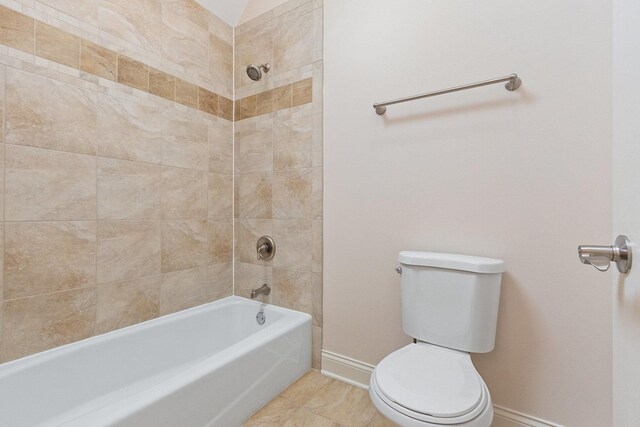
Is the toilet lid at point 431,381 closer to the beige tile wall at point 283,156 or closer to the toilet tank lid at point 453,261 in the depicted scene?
the toilet tank lid at point 453,261

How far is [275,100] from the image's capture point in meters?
1.98

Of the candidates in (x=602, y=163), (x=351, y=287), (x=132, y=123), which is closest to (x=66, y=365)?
(x=132, y=123)

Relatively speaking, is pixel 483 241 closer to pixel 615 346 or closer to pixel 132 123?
pixel 615 346

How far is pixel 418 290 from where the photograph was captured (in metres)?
1.35

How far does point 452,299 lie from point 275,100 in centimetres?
154

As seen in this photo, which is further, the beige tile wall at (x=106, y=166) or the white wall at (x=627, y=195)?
the beige tile wall at (x=106, y=166)

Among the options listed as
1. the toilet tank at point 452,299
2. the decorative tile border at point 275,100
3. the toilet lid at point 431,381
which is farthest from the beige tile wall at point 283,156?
the toilet lid at point 431,381

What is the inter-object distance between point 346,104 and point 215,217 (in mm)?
1112

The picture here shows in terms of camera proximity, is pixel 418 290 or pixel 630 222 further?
pixel 418 290

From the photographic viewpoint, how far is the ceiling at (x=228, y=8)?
1.99 metres

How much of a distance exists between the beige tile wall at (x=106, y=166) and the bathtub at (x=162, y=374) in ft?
0.32

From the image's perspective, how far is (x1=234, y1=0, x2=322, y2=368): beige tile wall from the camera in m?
1.82

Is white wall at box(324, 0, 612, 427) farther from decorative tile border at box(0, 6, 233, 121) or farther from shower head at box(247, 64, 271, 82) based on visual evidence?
decorative tile border at box(0, 6, 233, 121)

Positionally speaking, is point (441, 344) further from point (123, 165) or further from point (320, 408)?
point (123, 165)
